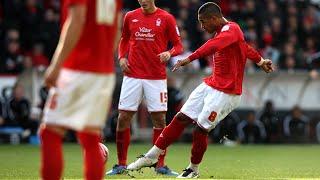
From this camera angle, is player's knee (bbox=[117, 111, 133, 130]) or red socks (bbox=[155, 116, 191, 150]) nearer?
red socks (bbox=[155, 116, 191, 150])

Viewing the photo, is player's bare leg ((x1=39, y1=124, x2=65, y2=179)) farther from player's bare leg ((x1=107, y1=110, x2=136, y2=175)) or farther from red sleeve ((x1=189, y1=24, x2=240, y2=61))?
player's bare leg ((x1=107, y1=110, x2=136, y2=175))

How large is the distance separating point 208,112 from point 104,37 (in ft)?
14.0

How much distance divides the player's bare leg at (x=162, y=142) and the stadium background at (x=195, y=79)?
1041 cm

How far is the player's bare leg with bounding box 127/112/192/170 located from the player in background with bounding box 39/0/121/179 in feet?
13.9

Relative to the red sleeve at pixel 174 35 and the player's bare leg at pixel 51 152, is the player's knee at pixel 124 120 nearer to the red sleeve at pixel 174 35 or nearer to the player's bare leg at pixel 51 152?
the red sleeve at pixel 174 35

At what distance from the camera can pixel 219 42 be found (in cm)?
1122

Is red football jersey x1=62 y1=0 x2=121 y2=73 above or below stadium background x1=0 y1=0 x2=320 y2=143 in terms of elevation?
above

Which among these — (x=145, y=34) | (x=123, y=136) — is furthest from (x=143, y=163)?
(x=145, y=34)

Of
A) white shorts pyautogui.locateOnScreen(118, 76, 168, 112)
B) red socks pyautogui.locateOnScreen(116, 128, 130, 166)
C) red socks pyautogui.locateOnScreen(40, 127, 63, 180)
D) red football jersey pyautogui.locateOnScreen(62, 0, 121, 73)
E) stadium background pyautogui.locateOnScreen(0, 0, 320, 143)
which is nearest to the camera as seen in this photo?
red football jersey pyautogui.locateOnScreen(62, 0, 121, 73)

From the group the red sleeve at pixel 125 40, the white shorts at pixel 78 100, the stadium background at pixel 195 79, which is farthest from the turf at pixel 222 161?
→ the white shorts at pixel 78 100

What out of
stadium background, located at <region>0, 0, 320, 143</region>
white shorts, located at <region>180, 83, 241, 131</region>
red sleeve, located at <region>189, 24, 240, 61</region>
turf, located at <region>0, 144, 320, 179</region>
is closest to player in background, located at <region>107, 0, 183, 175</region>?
turf, located at <region>0, 144, 320, 179</region>

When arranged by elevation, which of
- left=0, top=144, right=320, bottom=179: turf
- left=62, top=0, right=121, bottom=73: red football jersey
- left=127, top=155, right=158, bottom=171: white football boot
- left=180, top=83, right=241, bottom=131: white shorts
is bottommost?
left=0, top=144, right=320, bottom=179: turf

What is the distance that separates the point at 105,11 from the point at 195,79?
638 inches

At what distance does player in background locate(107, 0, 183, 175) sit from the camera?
12953 millimetres
